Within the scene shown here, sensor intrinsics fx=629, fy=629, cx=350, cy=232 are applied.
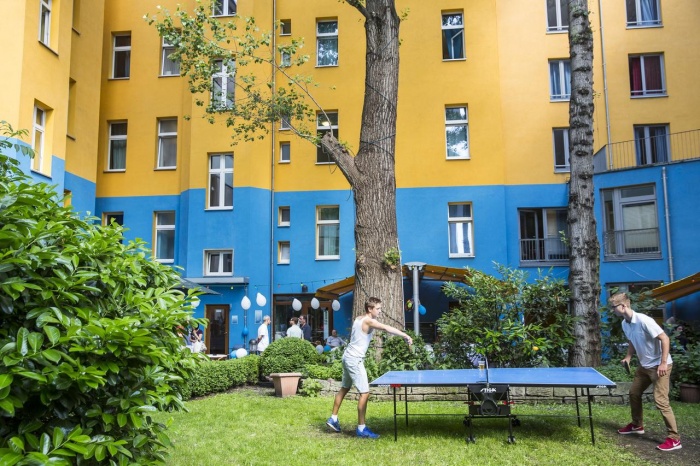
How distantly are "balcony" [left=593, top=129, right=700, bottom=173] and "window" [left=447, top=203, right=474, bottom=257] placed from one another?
498cm

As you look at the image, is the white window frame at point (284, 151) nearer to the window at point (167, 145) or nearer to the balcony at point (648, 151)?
the window at point (167, 145)

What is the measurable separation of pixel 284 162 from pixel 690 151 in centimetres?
1466

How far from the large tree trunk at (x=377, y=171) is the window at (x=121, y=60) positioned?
44.4 feet

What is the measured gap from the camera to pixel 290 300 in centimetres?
2283

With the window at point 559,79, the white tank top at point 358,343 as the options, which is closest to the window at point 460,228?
the window at point 559,79

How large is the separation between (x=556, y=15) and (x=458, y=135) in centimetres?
599

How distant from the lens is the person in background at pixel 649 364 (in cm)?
731

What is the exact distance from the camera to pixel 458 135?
23.1 meters

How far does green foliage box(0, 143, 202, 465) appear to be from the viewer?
336 centimetres

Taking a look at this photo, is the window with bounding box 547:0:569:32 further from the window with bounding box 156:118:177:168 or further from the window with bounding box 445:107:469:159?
the window with bounding box 156:118:177:168

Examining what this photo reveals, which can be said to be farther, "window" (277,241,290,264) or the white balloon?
"window" (277,241,290,264)

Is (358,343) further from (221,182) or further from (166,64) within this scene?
(166,64)

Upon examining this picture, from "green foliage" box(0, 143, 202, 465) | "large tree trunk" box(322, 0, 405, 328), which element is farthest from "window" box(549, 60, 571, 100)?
"green foliage" box(0, 143, 202, 465)

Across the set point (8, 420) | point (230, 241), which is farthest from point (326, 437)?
point (230, 241)
